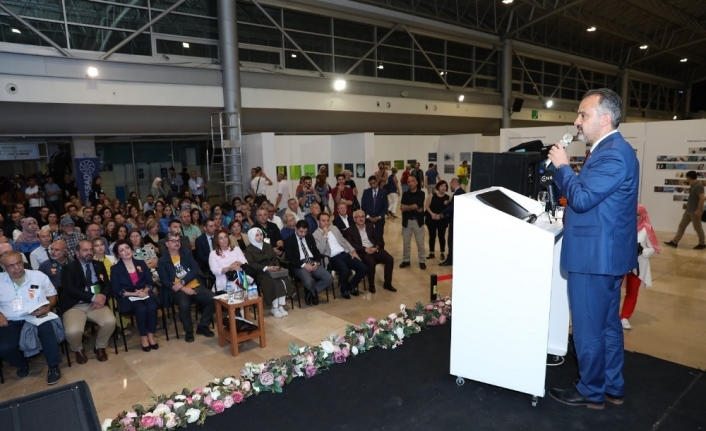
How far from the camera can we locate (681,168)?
9.83 meters

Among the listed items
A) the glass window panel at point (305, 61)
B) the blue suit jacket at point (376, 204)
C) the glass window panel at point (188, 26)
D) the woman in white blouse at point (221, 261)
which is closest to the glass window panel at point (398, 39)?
the glass window panel at point (305, 61)

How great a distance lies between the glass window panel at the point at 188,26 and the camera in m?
10.2

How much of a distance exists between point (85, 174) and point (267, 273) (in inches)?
308

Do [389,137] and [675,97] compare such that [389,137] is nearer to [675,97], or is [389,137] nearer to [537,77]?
[537,77]

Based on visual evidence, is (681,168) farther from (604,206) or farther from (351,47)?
(604,206)

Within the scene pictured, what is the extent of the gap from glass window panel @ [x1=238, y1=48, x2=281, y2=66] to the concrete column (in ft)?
30.0

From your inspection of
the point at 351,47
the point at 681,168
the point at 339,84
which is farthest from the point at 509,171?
the point at 351,47

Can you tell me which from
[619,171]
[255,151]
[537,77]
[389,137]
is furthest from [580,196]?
[537,77]

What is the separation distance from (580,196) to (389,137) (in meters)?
12.5

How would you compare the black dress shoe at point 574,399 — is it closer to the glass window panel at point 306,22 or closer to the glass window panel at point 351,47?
the glass window panel at point 306,22

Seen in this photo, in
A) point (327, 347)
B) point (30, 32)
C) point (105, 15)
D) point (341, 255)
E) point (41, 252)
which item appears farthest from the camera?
point (105, 15)

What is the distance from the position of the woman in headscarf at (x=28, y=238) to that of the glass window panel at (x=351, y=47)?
30.7 feet

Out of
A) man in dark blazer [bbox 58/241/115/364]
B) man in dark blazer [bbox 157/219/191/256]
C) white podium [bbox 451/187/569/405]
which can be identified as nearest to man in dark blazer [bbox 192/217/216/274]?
man in dark blazer [bbox 157/219/191/256]

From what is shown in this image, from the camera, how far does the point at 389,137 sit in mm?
14570
